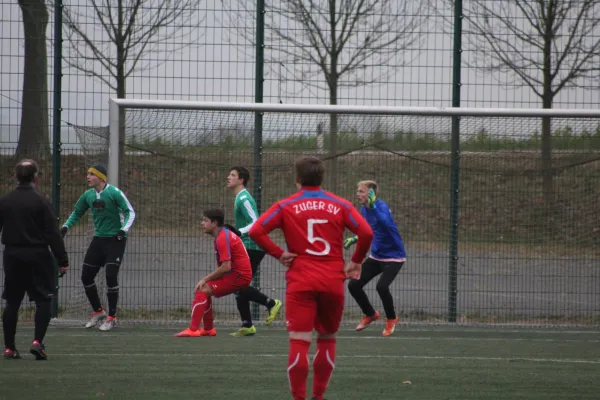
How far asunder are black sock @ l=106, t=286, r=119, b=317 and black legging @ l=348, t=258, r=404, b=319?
2.86 meters

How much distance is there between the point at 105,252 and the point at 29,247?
2.82 m

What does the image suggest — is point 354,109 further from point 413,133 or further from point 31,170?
point 31,170

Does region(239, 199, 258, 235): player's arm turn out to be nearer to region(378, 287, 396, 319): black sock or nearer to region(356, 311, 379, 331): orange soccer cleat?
region(378, 287, 396, 319): black sock

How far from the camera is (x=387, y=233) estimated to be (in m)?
10.7

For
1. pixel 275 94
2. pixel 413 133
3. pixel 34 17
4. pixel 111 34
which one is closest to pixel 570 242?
pixel 413 133

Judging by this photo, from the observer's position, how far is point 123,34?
39.0ft

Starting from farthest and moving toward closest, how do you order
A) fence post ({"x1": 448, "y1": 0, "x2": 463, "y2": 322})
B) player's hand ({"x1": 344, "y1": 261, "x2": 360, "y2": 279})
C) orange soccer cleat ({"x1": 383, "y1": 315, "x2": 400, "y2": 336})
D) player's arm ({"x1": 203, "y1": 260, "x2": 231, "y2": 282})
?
fence post ({"x1": 448, "y1": 0, "x2": 463, "y2": 322}), orange soccer cleat ({"x1": 383, "y1": 315, "x2": 400, "y2": 336}), player's arm ({"x1": 203, "y1": 260, "x2": 231, "y2": 282}), player's hand ({"x1": 344, "y1": 261, "x2": 360, "y2": 279})

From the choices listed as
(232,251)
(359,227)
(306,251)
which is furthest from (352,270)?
(232,251)

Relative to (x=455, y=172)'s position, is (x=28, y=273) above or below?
below

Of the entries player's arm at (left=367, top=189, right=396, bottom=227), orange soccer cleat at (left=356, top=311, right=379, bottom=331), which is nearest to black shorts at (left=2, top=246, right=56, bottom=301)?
player's arm at (left=367, top=189, right=396, bottom=227)

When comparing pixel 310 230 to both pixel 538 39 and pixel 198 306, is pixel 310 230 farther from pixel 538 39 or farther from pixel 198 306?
pixel 538 39

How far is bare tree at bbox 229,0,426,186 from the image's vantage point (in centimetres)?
1208

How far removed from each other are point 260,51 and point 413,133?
235 centimetres

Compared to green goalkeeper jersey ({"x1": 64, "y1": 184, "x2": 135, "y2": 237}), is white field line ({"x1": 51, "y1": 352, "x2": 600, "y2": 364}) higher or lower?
lower
